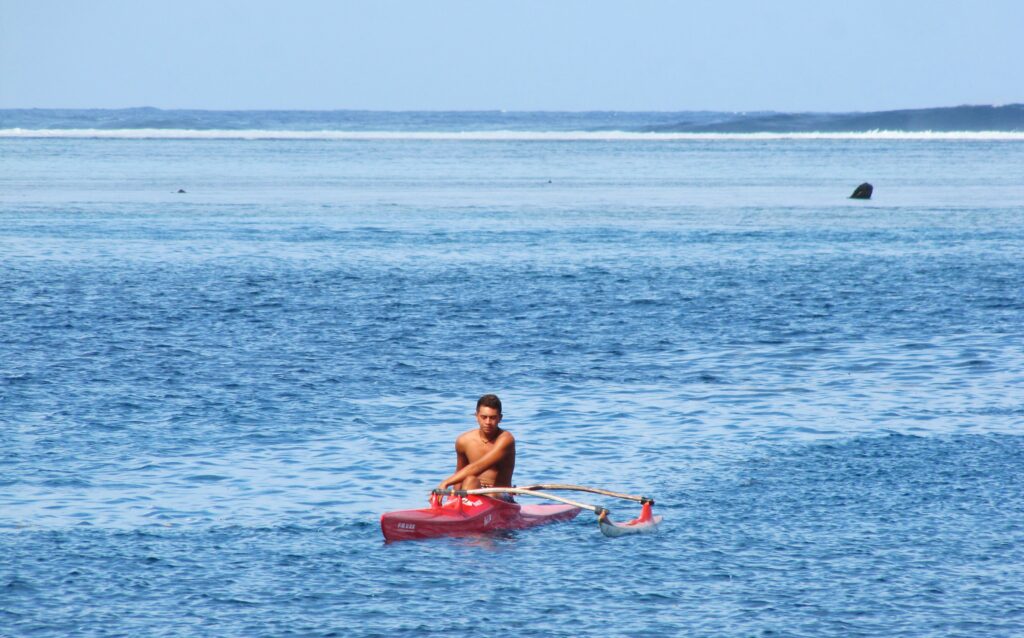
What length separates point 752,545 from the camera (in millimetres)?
16969

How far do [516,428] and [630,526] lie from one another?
6.28m

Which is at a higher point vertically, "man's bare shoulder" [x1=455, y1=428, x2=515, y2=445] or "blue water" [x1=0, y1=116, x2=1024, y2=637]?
"man's bare shoulder" [x1=455, y1=428, x2=515, y2=445]

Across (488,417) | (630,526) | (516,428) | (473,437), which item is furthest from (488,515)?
(516,428)

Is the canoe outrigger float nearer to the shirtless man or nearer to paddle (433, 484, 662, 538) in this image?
paddle (433, 484, 662, 538)

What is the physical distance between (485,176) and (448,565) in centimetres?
9992

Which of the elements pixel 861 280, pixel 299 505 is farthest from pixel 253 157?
A: pixel 299 505

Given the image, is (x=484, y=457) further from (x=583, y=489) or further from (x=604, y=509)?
(x=604, y=509)

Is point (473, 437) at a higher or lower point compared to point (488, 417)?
lower

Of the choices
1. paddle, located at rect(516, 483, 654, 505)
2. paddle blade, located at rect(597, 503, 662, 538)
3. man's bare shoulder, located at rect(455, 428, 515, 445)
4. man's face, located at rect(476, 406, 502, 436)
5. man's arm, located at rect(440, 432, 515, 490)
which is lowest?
paddle blade, located at rect(597, 503, 662, 538)

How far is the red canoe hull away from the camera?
55.7ft

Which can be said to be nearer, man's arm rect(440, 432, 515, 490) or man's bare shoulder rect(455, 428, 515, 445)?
man's arm rect(440, 432, 515, 490)

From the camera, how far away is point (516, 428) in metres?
23.6

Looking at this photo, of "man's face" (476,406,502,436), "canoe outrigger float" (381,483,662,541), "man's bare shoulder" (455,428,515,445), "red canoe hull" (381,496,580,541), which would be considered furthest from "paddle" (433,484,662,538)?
"man's face" (476,406,502,436)

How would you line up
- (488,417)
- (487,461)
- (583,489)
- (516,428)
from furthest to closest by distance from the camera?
1. (516,428)
2. (583,489)
3. (487,461)
4. (488,417)
